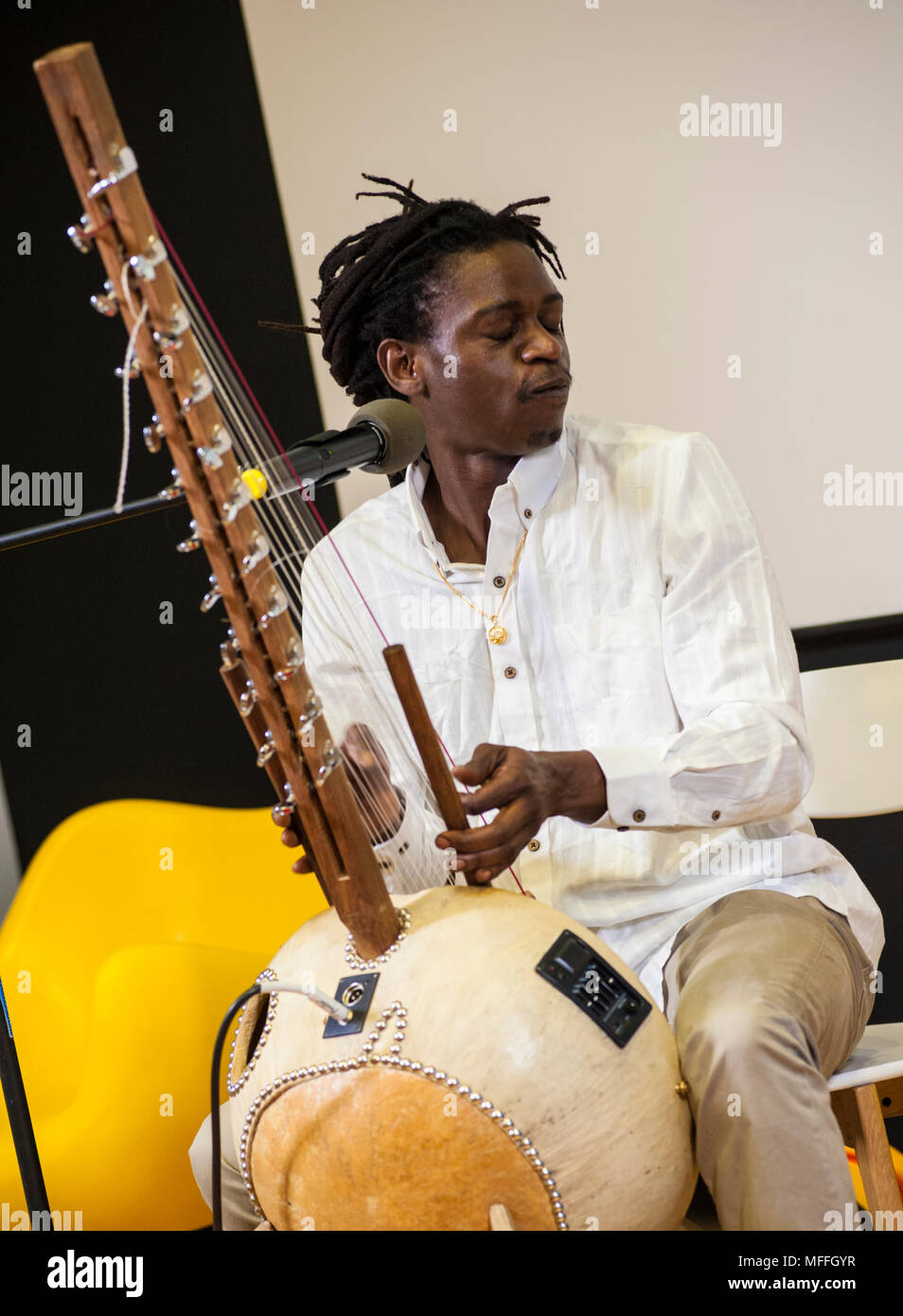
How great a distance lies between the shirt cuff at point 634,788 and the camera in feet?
4.78

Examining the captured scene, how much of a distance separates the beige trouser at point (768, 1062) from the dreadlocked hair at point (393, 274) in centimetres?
106

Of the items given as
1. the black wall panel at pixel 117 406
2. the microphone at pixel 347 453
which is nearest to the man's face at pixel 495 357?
the microphone at pixel 347 453

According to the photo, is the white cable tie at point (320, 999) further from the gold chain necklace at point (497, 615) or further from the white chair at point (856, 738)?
the white chair at point (856, 738)

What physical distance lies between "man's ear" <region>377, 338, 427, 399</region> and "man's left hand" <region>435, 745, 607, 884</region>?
802 millimetres

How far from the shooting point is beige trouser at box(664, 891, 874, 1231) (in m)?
1.27

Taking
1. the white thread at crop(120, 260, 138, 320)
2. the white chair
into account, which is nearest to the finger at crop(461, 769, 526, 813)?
the white thread at crop(120, 260, 138, 320)

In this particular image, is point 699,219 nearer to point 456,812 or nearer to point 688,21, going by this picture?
point 688,21

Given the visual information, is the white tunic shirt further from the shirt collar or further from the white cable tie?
the white cable tie

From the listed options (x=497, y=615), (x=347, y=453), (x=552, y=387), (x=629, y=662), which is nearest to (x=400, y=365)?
(x=552, y=387)

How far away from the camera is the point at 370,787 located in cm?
135

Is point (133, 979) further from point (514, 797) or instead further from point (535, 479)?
point (514, 797)

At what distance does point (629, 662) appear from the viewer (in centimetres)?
179
